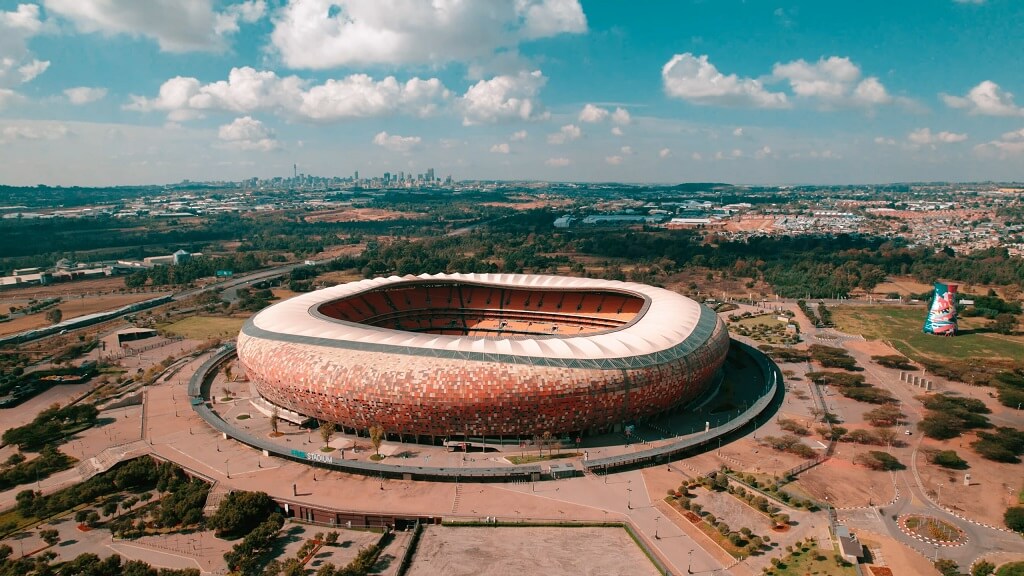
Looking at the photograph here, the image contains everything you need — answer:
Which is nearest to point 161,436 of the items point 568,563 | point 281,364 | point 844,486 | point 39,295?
point 281,364

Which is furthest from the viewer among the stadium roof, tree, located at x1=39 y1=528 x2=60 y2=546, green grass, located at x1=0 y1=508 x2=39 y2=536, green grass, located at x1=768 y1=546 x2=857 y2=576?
the stadium roof

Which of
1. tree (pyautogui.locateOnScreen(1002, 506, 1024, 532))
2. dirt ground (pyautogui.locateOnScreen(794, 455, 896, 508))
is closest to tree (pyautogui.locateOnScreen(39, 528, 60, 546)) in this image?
dirt ground (pyautogui.locateOnScreen(794, 455, 896, 508))

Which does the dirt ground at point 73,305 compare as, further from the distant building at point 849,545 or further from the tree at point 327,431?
the distant building at point 849,545

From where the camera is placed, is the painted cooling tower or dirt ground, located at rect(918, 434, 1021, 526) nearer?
dirt ground, located at rect(918, 434, 1021, 526)

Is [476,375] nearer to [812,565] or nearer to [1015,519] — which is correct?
[812,565]

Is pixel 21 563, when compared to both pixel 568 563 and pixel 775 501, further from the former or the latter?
pixel 775 501

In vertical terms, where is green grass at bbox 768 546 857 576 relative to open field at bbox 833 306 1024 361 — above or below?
below

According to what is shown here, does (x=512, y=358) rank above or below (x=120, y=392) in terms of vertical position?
above

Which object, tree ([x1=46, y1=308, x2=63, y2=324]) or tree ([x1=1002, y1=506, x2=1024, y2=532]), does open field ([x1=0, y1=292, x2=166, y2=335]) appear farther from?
tree ([x1=1002, y1=506, x2=1024, y2=532])

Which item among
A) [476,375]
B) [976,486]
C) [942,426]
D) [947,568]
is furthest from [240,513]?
[942,426]
